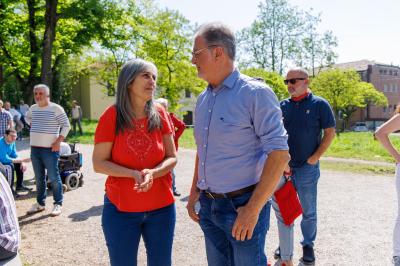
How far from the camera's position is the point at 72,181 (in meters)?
8.92

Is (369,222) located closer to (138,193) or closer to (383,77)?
(138,193)

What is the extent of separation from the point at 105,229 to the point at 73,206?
190 inches

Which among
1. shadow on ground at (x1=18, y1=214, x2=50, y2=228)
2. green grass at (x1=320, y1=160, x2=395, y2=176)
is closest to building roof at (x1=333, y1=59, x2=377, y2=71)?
green grass at (x1=320, y1=160, x2=395, y2=176)

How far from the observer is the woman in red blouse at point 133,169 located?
2822 millimetres

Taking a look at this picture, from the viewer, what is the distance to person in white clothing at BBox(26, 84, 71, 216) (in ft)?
21.0

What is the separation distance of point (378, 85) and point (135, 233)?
69.1 m

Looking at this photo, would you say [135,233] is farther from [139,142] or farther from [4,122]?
[4,122]

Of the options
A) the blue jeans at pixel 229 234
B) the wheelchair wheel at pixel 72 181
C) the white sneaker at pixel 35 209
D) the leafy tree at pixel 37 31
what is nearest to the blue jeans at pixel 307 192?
the blue jeans at pixel 229 234

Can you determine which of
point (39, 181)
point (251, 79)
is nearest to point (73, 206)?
point (39, 181)

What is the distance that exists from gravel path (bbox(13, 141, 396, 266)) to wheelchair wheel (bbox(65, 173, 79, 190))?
0.56 ft

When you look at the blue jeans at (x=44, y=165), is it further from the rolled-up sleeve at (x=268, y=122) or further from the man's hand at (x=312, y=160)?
the rolled-up sleeve at (x=268, y=122)

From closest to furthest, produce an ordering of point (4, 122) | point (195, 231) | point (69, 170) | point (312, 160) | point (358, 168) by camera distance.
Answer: point (312, 160) → point (195, 231) → point (4, 122) → point (69, 170) → point (358, 168)

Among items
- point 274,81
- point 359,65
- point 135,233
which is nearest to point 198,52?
point 135,233

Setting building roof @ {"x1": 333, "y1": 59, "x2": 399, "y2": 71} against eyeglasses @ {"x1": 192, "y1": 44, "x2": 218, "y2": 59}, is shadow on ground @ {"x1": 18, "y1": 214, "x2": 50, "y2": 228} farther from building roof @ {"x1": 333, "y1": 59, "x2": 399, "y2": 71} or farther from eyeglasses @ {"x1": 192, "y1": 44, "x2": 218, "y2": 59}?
building roof @ {"x1": 333, "y1": 59, "x2": 399, "y2": 71}
